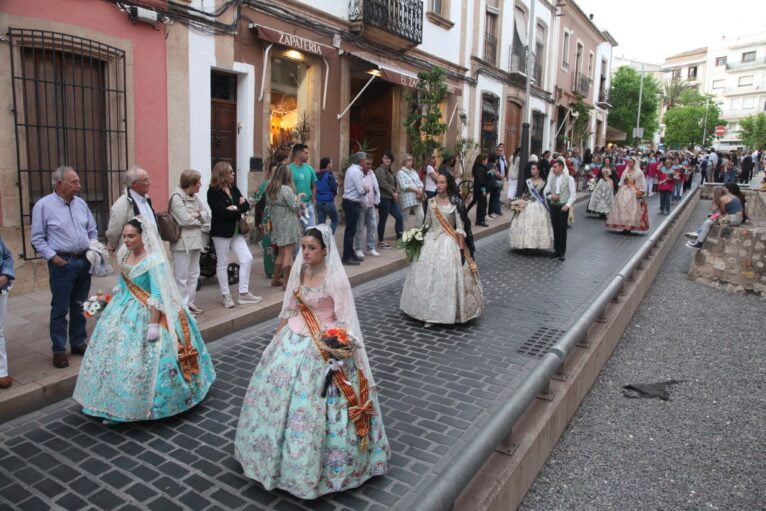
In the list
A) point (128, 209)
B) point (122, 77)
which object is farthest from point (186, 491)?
point (122, 77)

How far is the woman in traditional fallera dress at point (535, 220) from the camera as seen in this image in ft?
36.2

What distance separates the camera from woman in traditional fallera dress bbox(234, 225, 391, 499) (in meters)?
3.25

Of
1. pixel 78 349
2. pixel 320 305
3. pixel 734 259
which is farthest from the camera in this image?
pixel 734 259

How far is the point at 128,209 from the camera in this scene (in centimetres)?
554

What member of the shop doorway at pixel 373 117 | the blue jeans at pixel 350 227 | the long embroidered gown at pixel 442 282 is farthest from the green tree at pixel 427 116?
the long embroidered gown at pixel 442 282

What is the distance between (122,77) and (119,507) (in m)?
6.61

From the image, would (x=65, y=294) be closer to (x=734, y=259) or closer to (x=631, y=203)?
(x=734, y=259)

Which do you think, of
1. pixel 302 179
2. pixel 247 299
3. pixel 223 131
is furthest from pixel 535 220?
pixel 247 299

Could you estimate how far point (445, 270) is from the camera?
22.0 feet

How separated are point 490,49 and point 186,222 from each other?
16.0 m

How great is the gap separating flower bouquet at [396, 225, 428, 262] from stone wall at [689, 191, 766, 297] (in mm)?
6012

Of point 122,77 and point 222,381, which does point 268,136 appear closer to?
point 122,77

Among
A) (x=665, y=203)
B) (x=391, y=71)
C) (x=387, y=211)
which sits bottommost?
(x=387, y=211)

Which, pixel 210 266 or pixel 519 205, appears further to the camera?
pixel 519 205
